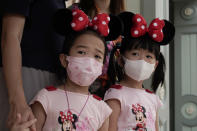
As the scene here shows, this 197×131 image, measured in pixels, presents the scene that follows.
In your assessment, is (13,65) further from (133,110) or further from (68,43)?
(133,110)

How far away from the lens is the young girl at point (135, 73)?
129cm

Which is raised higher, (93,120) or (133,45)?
(133,45)

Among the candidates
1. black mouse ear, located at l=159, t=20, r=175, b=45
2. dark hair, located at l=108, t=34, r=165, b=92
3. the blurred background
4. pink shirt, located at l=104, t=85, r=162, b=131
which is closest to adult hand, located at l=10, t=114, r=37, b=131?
pink shirt, located at l=104, t=85, r=162, b=131

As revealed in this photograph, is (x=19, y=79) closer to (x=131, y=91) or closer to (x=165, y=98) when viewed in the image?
(x=131, y=91)

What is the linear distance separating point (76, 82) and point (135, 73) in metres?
0.38

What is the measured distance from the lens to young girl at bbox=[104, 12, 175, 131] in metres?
1.29

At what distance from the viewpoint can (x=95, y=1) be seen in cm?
162

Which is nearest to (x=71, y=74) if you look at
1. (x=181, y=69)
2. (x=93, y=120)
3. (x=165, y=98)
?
(x=93, y=120)

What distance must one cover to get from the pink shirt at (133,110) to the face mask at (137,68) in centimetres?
9

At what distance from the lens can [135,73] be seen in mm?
1317

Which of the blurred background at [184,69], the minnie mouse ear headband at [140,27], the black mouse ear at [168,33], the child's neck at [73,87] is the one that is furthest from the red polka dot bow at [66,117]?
the blurred background at [184,69]

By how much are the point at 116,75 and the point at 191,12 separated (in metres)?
2.53

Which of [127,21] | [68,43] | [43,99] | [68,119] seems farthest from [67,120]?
A: [127,21]

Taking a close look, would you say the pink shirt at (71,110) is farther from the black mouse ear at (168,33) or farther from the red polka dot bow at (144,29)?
the black mouse ear at (168,33)
